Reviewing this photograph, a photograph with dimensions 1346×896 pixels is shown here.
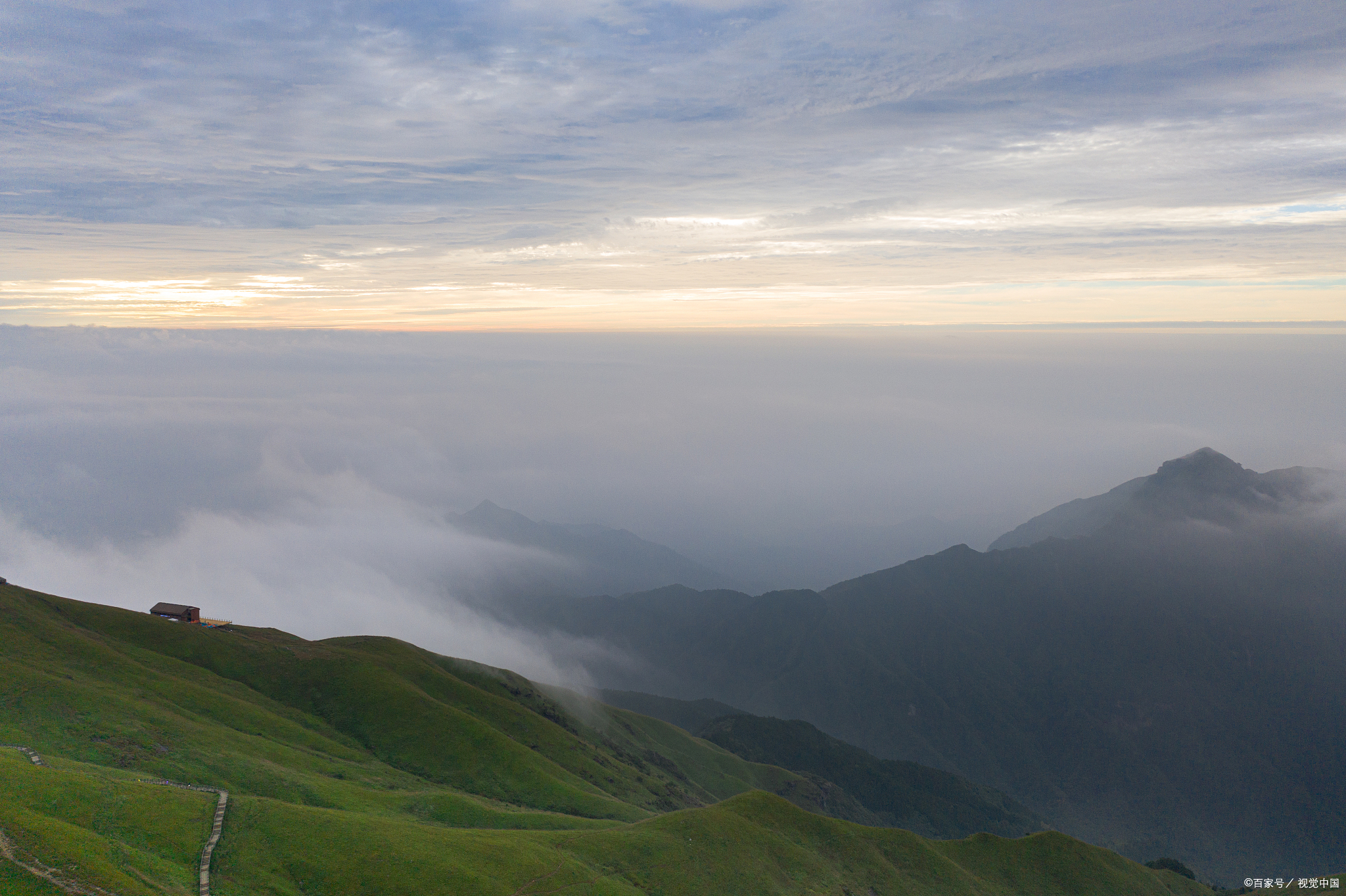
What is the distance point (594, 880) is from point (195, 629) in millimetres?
113051

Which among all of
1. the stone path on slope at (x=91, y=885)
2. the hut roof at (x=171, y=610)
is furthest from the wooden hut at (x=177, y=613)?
the stone path on slope at (x=91, y=885)

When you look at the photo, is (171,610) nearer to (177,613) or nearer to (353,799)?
(177,613)

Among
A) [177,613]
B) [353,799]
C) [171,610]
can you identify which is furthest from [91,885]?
[171,610]

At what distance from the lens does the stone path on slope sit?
36.2m

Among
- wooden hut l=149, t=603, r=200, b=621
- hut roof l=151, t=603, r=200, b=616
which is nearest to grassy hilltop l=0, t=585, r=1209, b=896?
wooden hut l=149, t=603, r=200, b=621

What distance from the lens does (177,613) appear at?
506 feet

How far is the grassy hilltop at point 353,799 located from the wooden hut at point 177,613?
12.5 m

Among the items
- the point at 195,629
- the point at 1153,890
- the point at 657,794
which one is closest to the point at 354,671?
the point at 195,629

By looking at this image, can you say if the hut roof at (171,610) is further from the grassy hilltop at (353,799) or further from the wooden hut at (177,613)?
the grassy hilltop at (353,799)

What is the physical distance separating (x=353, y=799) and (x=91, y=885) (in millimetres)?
49772

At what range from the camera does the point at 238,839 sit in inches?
2189

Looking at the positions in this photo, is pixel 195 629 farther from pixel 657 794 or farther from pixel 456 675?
pixel 657 794

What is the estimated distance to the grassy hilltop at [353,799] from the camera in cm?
5244

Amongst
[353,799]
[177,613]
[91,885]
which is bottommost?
[353,799]
